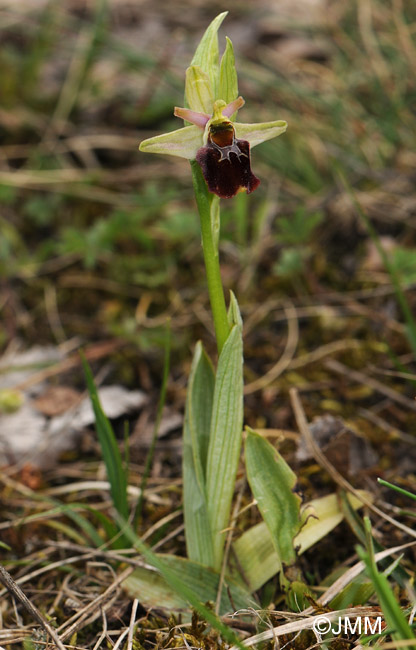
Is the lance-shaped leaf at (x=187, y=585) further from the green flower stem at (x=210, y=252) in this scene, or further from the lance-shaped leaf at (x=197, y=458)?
the green flower stem at (x=210, y=252)

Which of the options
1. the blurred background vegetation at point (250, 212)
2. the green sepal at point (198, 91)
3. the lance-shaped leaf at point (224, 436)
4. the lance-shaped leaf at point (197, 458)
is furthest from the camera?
the blurred background vegetation at point (250, 212)

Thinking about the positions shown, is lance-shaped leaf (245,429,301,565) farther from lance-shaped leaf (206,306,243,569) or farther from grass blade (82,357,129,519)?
grass blade (82,357,129,519)

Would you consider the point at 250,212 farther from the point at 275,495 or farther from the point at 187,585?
the point at 187,585

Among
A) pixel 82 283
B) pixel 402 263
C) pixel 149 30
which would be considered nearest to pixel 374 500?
pixel 402 263

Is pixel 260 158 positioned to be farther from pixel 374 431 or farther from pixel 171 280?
pixel 374 431

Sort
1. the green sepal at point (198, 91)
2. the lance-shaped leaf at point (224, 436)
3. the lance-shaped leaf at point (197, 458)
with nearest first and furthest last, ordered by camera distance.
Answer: the green sepal at point (198, 91) < the lance-shaped leaf at point (224, 436) < the lance-shaped leaf at point (197, 458)

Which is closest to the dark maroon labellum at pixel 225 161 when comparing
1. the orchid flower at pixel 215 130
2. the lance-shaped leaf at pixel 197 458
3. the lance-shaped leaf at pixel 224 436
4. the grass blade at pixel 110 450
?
the orchid flower at pixel 215 130
